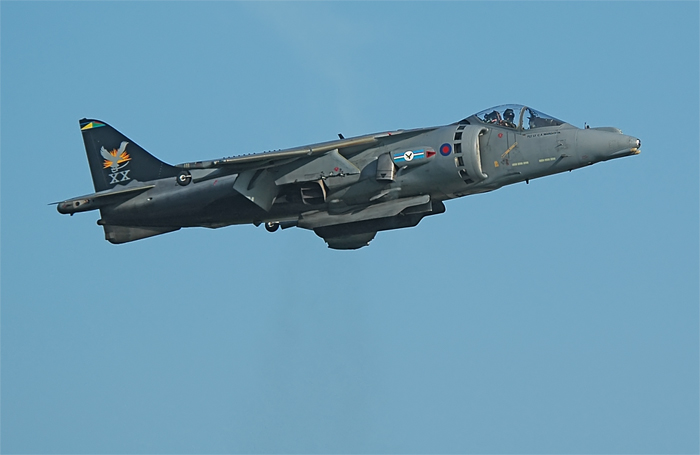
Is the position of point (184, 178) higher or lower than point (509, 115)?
lower

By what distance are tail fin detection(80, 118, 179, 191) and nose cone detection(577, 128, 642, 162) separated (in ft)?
31.1

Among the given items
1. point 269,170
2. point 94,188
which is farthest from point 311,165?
point 94,188

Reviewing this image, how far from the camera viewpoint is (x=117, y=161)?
→ 29.3 m

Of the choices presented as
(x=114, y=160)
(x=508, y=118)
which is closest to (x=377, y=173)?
(x=508, y=118)

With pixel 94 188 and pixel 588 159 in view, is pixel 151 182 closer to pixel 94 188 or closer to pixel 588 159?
pixel 94 188

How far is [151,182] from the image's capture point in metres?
28.2

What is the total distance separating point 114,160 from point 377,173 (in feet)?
24.3

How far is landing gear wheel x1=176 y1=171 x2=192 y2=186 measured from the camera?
27516 millimetres

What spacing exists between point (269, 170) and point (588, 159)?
688 cm

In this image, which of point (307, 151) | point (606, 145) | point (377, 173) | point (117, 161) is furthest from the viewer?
point (117, 161)

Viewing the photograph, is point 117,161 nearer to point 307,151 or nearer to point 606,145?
point 307,151

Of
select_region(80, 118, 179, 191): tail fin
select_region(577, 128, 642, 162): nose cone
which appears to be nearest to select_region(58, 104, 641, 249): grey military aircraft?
select_region(577, 128, 642, 162): nose cone

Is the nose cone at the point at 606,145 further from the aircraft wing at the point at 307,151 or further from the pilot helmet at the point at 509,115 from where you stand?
the aircraft wing at the point at 307,151

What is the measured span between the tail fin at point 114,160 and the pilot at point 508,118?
7816mm
